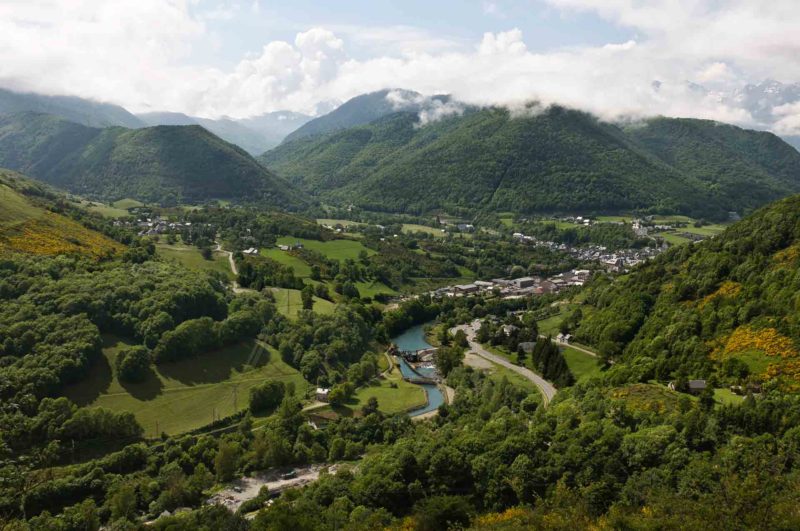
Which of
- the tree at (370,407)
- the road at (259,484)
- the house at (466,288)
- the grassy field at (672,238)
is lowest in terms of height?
the road at (259,484)

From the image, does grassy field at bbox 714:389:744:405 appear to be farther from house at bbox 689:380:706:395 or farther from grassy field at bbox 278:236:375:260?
grassy field at bbox 278:236:375:260

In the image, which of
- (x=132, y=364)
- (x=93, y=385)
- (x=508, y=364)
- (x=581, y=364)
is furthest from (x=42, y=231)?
(x=581, y=364)

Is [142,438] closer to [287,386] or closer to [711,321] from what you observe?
[287,386]

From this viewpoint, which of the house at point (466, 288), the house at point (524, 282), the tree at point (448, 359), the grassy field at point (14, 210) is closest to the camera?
the tree at point (448, 359)

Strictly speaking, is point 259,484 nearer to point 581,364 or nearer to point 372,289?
point 581,364

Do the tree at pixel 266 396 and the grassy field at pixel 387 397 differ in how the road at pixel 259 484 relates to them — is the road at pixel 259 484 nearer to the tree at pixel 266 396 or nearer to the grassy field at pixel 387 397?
the grassy field at pixel 387 397

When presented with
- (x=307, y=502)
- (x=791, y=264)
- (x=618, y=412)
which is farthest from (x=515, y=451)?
(x=791, y=264)

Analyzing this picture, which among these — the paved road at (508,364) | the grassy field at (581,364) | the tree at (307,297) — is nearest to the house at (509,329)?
the paved road at (508,364)
